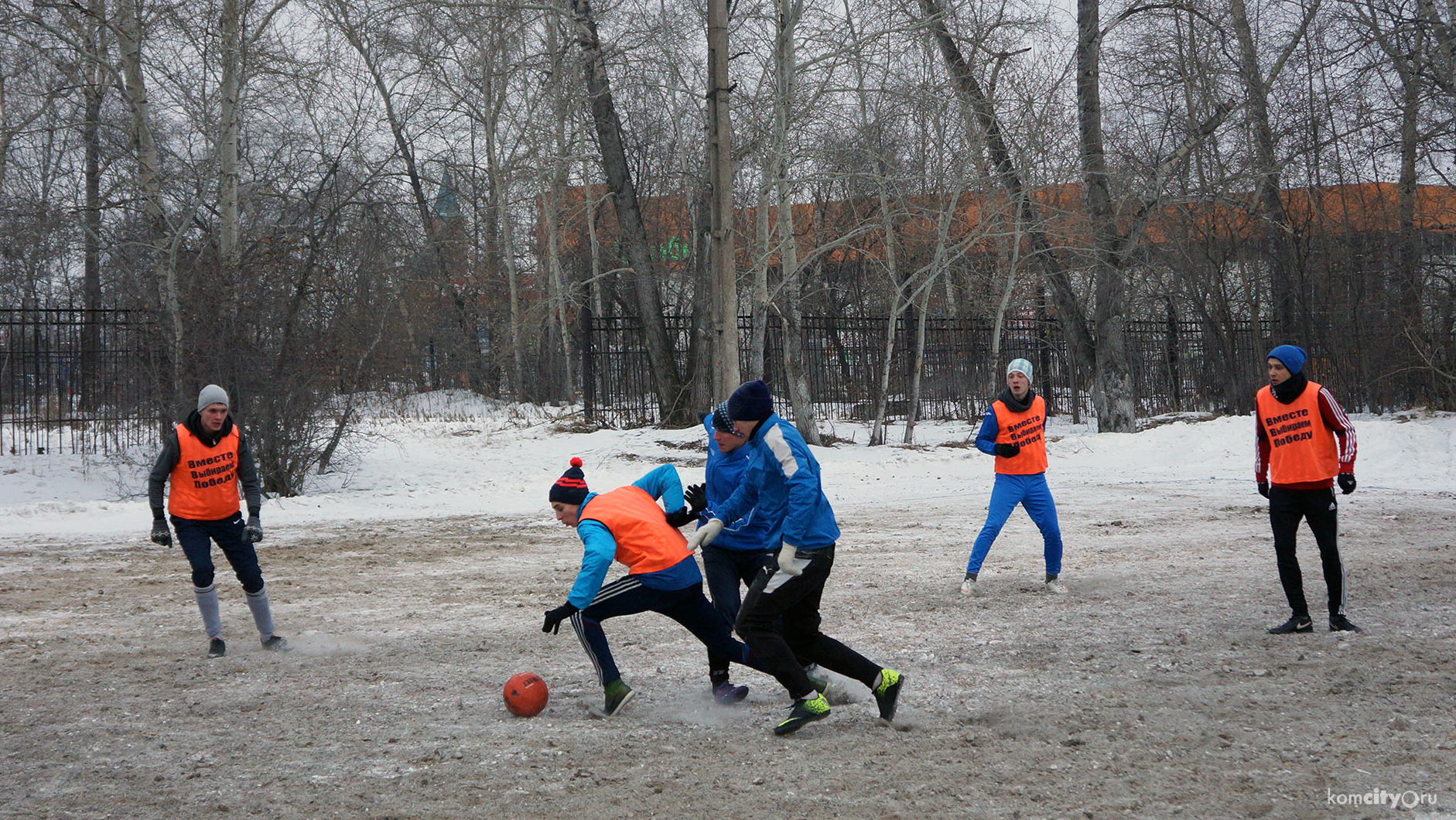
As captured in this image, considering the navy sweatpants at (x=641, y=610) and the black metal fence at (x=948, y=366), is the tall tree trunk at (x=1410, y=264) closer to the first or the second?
the black metal fence at (x=948, y=366)

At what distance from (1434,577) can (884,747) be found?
5.79 metres

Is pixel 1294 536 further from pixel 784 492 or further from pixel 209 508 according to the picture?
pixel 209 508

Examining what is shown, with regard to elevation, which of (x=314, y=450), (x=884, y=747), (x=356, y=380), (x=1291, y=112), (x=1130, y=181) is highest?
(x=1291, y=112)

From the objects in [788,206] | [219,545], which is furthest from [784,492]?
[788,206]

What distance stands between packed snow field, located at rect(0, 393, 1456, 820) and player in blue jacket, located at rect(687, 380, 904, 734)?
229 millimetres

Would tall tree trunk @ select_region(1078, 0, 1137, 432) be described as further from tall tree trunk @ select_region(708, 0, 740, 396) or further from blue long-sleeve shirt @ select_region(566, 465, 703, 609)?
blue long-sleeve shirt @ select_region(566, 465, 703, 609)

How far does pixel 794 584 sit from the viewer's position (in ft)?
16.1

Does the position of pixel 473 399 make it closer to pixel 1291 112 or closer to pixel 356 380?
pixel 356 380

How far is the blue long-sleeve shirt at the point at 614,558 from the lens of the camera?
488cm

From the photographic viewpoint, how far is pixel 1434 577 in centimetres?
816

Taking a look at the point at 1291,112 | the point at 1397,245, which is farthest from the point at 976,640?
the point at 1291,112

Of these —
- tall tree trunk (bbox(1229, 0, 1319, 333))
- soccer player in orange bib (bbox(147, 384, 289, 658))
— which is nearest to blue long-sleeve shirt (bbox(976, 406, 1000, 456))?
soccer player in orange bib (bbox(147, 384, 289, 658))

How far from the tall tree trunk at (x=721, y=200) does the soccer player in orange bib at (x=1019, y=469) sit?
720 centimetres

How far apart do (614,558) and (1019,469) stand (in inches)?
160
